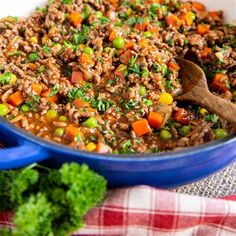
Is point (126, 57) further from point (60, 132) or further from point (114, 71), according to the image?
point (60, 132)

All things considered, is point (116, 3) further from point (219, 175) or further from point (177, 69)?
point (219, 175)

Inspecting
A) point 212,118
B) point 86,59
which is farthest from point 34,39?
point 212,118

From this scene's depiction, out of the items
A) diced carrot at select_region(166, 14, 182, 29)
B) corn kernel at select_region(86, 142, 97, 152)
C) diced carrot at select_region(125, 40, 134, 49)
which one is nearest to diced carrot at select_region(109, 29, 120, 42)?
diced carrot at select_region(125, 40, 134, 49)

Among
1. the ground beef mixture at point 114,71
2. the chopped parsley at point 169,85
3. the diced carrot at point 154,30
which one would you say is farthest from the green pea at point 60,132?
the diced carrot at point 154,30

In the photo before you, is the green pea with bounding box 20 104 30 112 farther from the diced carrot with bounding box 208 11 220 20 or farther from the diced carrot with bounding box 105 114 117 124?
the diced carrot with bounding box 208 11 220 20

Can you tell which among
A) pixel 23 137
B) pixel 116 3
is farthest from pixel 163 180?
pixel 116 3

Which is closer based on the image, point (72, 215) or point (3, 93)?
point (72, 215)

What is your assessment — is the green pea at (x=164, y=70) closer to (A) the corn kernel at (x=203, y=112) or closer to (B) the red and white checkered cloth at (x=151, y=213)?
(A) the corn kernel at (x=203, y=112)
